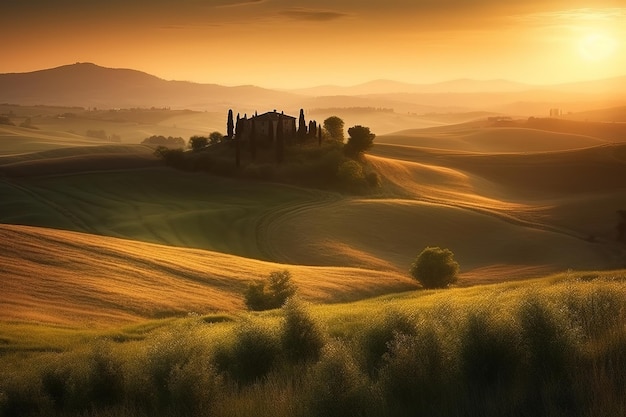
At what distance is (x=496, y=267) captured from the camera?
6819 centimetres

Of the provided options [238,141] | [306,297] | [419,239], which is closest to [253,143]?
[238,141]

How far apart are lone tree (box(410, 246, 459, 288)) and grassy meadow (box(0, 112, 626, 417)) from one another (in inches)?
53.1

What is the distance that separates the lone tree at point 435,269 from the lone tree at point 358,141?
59.1 m

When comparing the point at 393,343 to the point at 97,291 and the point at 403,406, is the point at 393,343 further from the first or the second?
the point at 97,291

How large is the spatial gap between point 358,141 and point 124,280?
252ft

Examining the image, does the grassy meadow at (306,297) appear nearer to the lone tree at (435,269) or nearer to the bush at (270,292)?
the lone tree at (435,269)

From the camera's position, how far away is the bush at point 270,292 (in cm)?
4166

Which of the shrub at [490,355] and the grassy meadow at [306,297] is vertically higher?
the shrub at [490,355]

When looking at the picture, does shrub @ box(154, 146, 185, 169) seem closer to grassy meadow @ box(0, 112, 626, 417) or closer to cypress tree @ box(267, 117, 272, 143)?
grassy meadow @ box(0, 112, 626, 417)

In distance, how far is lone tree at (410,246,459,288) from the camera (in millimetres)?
56000

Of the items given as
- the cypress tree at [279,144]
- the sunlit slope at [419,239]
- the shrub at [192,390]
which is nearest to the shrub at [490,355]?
the shrub at [192,390]

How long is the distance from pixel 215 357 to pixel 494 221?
248 feet

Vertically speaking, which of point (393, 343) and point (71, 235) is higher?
point (393, 343)

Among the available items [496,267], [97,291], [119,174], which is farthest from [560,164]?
[97,291]
